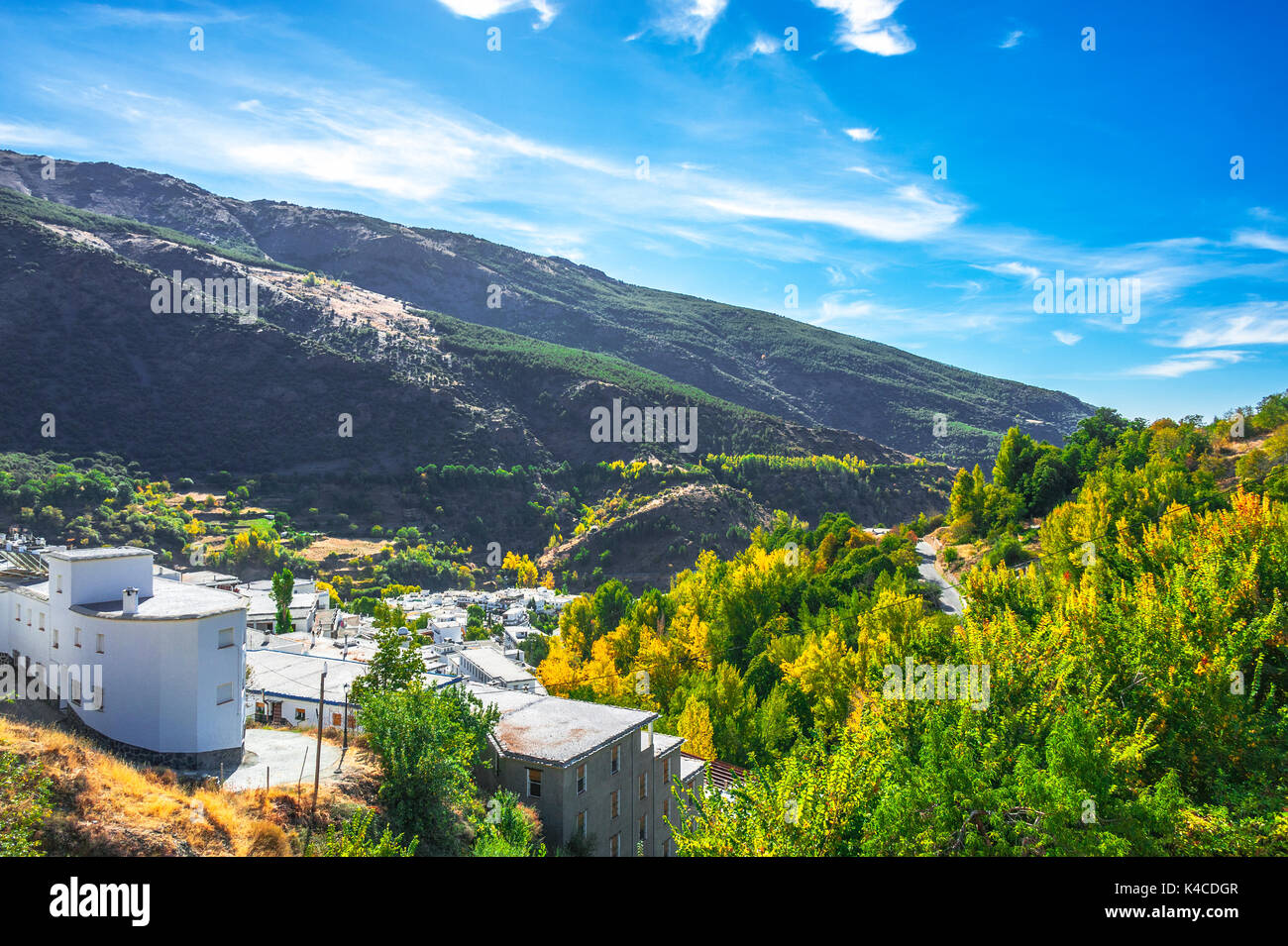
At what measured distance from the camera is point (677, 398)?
466 ft

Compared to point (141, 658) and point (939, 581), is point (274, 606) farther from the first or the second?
point (939, 581)

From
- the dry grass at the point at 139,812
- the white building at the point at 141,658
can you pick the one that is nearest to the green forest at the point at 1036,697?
the dry grass at the point at 139,812

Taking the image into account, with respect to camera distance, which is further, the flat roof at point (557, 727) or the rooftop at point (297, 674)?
the rooftop at point (297, 674)

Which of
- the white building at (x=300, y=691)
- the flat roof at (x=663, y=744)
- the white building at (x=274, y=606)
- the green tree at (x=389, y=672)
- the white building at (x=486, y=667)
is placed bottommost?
the white building at (x=486, y=667)

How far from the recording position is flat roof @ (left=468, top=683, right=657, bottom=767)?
1931 centimetres

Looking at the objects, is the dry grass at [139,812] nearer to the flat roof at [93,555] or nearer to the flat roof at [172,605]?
the flat roof at [172,605]

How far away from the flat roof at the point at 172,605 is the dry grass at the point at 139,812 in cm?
298

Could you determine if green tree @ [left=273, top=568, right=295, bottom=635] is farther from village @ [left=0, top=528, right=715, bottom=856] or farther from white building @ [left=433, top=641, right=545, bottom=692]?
village @ [left=0, top=528, right=715, bottom=856]

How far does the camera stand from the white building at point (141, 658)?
1648cm

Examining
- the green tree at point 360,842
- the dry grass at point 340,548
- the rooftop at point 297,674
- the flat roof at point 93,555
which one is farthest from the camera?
the dry grass at point 340,548

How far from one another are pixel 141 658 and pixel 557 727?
10.4 metres

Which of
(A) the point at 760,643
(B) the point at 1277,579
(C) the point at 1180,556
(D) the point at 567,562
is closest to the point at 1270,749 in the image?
(B) the point at 1277,579
